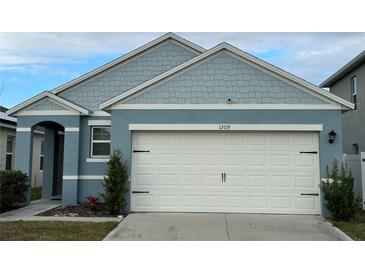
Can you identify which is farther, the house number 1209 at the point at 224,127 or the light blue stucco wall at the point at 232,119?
the house number 1209 at the point at 224,127

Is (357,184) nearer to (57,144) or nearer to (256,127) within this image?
(256,127)

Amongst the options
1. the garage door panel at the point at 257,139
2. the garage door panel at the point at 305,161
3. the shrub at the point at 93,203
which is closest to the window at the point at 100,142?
the shrub at the point at 93,203

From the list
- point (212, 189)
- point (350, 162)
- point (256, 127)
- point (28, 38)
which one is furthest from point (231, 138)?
point (28, 38)

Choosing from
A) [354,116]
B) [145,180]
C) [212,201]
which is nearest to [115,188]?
[145,180]

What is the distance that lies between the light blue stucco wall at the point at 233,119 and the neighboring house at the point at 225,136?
0.10 feet

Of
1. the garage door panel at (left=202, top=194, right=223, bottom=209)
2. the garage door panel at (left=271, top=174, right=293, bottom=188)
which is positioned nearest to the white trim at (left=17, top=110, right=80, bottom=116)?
the garage door panel at (left=202, top=194, right=223, bottom=209)

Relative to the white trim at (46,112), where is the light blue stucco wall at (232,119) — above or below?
below

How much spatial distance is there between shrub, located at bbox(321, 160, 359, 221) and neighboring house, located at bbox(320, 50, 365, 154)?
22.7ft

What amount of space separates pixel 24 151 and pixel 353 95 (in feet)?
47.7

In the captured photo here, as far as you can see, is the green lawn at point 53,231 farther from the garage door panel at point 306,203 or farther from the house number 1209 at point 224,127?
the garage door panel at point 306,203

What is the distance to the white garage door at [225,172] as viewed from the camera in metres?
11.9

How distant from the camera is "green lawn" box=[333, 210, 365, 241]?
919 cm

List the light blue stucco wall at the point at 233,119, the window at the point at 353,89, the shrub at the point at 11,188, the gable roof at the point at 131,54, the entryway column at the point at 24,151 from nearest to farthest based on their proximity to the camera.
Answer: the light blue stucco wall at the point at 233,119 < the shrub at the point at 11,188 < the entryway column at the point at 24,151 < the gable roof at the point at 131,54 < the window at the point at 353,89

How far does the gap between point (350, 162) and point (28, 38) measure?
43.2ft
